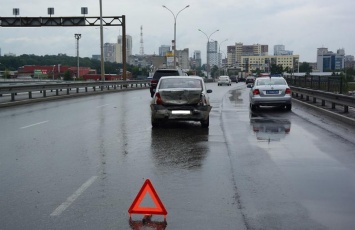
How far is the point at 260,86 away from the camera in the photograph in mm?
20547

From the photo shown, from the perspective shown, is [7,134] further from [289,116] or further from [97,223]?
[289,116]

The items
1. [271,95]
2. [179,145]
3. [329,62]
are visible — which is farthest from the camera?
[329,62]

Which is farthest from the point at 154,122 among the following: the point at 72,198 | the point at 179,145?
the point at 72,198

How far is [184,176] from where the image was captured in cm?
752

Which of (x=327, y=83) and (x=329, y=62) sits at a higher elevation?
(x=329, y=62)

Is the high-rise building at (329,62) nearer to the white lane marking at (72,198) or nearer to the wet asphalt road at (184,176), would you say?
the wet asphalt road at (184,176)

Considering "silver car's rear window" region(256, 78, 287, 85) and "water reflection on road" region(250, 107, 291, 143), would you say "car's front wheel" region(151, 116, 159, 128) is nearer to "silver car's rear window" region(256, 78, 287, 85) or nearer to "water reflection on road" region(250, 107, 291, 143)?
"water reflection on road" region(250, 107, 291, 143)

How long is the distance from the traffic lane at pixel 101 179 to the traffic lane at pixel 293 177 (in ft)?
1.30

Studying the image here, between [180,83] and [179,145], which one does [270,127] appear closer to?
[180,83]

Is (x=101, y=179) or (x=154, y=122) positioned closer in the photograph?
(x=101, y=179)

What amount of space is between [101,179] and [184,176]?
134 centimetres

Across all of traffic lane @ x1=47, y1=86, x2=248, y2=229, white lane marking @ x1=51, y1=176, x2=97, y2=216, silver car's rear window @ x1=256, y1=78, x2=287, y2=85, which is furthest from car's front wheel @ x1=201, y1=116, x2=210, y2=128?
silver car's rear window @ x1=256, y1=78, x2=287, y2=85

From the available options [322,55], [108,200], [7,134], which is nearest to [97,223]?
[108,200]

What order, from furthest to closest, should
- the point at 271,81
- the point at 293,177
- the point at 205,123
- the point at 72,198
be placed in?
the point at 271,81, the point at 205,123, the point at 293,177, the point at 72,198
